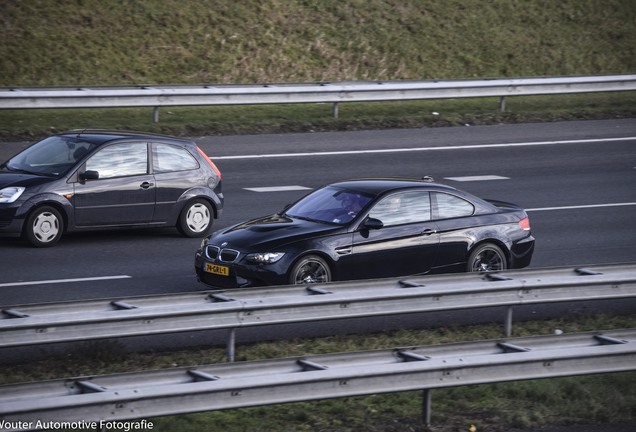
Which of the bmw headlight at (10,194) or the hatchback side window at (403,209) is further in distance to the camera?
the bmw headlight at (10,194)

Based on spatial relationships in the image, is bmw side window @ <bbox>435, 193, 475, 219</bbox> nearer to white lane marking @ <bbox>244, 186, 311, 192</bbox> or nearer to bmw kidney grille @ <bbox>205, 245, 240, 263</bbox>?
bmw kidney grille @ <bbox>205, 245, 240, 263</bbox>

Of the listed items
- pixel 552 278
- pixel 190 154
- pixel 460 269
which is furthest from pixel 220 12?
pixel 552 278

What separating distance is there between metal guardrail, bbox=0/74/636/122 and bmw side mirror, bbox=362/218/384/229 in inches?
425

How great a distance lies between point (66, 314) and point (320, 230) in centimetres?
427

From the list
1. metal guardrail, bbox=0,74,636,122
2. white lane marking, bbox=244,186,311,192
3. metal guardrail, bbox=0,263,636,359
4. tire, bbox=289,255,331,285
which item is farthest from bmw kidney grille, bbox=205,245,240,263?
metal guardrail, bbox=0,74,636,122

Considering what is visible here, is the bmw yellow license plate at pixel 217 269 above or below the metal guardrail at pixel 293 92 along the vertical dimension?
below

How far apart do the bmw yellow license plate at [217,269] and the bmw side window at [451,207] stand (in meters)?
2.84

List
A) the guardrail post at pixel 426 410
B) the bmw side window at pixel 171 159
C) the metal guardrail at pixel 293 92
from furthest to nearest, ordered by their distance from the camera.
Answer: the metal guardrail at pixel 293 92
the bmw side window at pixel 171 159
the guardrail post at pixel 426 410

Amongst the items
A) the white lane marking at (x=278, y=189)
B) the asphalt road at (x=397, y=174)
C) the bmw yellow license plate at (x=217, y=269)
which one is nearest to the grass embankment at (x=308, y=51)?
the asphalt road at (x=397, y=174)

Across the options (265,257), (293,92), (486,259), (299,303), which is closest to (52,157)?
(265,257)

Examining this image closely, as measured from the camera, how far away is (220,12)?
30.0 meters

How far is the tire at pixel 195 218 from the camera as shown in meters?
16.2

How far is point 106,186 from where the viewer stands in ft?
50.5

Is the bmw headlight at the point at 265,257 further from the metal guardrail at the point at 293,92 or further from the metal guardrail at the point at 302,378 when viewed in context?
the metal guardrail at the point at 293,92
